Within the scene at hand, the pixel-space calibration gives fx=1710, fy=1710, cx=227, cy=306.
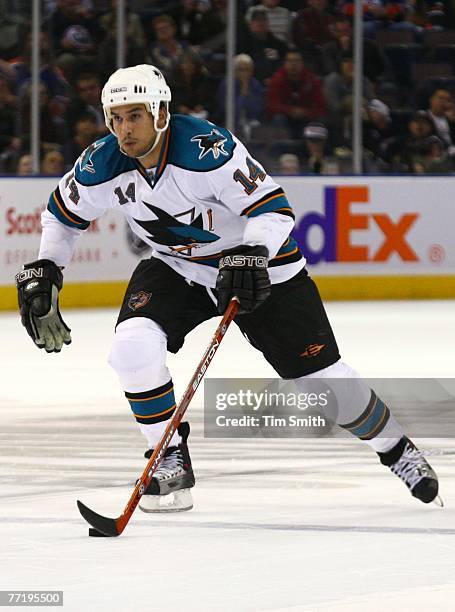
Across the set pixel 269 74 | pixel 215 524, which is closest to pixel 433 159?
pixel 269 74

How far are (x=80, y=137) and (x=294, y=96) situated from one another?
Result: 175 centimetres

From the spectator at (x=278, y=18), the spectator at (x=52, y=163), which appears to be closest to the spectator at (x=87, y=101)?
the spectator at (x=52, y=163)

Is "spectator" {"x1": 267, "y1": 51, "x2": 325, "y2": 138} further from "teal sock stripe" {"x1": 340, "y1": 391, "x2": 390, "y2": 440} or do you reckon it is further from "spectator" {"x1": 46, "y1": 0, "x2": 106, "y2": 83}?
"teal sock stripe" {"x1": 340, "y1": 391, "x2": 390, "y2": 440}

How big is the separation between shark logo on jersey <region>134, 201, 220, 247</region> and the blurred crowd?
22.1 feet

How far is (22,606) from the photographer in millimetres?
3447

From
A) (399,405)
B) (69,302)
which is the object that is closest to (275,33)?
(69,302)

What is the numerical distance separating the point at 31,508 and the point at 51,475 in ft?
2.09

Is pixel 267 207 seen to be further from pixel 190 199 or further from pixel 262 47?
pixel 262 47

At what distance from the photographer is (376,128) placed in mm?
12867

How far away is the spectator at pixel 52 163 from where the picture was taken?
11648 mm

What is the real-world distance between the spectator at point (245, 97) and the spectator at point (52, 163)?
1311mm

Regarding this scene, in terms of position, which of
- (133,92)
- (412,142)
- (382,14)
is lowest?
(412,142)

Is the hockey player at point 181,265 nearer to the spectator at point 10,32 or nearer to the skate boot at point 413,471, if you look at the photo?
the skate boot at point 413,471

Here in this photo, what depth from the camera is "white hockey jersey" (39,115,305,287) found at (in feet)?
15.3
